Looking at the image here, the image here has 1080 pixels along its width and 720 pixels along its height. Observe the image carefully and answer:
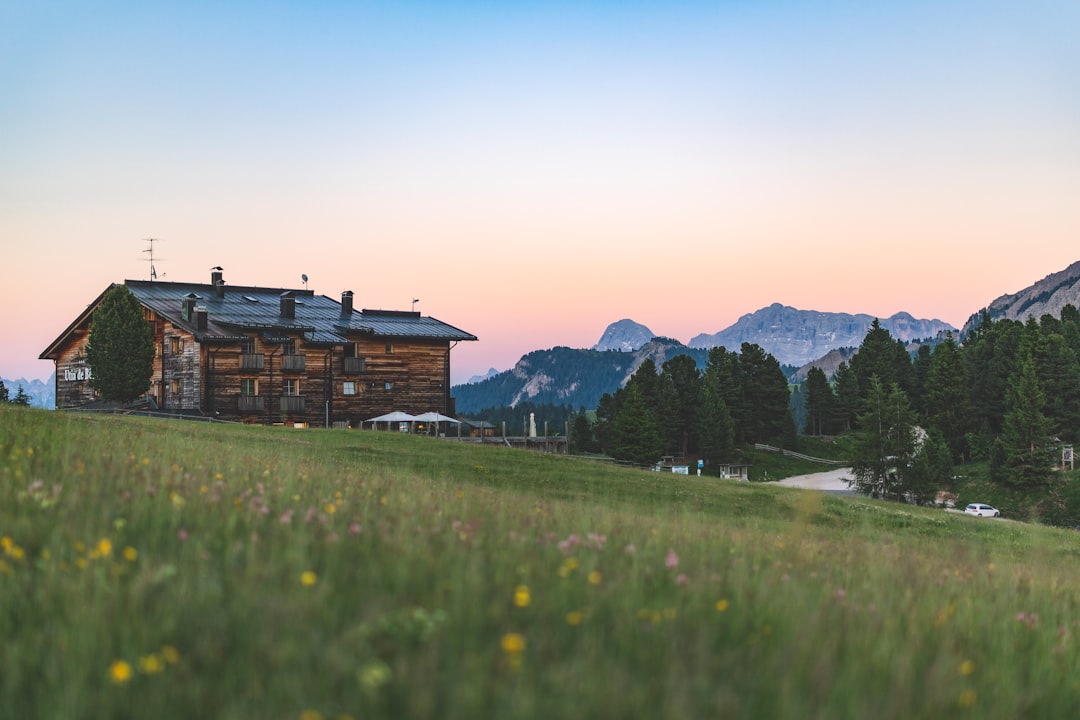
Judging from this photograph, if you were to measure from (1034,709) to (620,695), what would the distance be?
10.8 ft

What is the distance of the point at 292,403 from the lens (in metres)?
61.6

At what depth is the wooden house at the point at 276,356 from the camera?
59250 millimetres

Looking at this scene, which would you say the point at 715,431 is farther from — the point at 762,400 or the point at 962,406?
the point at 962,406

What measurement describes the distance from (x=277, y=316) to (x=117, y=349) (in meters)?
12.4

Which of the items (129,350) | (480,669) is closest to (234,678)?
(480,669)

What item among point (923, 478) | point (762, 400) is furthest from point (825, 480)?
point (923, 478)

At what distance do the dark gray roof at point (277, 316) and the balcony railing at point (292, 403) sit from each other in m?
4.18

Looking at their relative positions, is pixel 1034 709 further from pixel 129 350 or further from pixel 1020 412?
pixel 1020 412

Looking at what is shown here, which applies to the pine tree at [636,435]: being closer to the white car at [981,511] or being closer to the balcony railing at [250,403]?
the white car at [981,511]

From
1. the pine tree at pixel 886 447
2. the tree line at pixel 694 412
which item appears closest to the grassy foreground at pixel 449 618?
the pine tree at pixel 886 447

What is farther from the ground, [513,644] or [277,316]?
[277,316]

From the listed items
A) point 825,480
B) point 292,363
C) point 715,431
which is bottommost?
point 825,480

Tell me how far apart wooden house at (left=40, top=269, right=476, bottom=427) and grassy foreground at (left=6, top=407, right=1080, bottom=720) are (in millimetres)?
52084

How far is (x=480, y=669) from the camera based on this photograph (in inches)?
186
